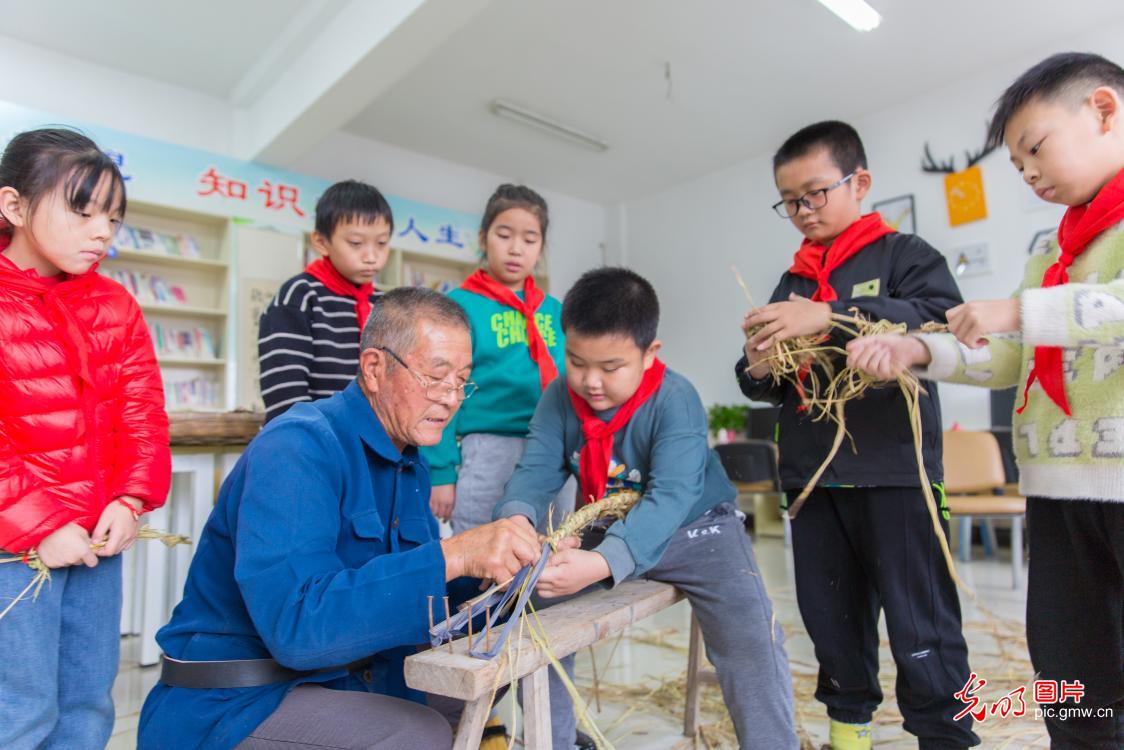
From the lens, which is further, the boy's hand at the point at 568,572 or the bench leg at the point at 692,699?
the bench leg at the point at 692,699

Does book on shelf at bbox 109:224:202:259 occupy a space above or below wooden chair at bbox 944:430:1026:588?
above

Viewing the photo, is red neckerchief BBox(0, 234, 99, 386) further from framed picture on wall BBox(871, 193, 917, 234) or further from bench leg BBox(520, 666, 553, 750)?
framed picture on wall BBox(871, 193, 917, 234)

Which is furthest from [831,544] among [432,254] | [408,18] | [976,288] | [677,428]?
[432,254]

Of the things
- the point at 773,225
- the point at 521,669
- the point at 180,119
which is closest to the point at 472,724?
the point at 521,669

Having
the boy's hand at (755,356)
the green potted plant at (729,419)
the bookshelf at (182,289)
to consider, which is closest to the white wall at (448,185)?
the bookshelf at (182,289)

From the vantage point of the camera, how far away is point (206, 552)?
1.15 m

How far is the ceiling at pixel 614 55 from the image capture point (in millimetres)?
4762

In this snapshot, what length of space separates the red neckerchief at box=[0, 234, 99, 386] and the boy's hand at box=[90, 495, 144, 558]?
0.26 m

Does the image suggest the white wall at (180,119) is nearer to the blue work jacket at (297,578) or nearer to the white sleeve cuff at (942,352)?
the blue work jacket at (297,578)

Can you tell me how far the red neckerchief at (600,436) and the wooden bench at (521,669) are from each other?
365 mm

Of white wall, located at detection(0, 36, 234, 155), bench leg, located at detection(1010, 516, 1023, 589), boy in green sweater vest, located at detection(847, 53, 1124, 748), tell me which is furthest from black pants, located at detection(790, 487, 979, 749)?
white wall, located at detection(0, 36, 234, 155)

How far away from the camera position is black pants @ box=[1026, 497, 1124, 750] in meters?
1.29

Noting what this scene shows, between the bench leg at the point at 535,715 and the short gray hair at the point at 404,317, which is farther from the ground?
the short gray hair at the point at 404,317

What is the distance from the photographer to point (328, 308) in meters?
2.10
